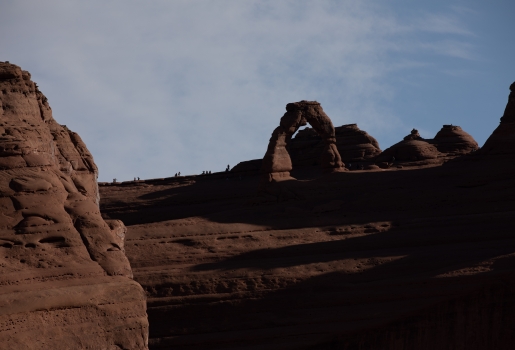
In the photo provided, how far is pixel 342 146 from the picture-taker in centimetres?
4216

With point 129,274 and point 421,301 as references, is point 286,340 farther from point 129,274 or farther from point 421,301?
point 129,274

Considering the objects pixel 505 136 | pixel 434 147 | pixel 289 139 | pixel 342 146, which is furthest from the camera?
pixel 342 146

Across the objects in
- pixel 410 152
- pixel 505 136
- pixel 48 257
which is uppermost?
pixel 410 152

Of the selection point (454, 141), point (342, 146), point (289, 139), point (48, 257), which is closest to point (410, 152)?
point (454, 141)

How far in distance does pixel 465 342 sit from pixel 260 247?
569 centimetres

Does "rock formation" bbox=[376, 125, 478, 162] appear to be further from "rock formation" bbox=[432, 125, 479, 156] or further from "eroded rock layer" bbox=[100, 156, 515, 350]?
"eroded rock layer" bbox=[100, 156, 515, 350]

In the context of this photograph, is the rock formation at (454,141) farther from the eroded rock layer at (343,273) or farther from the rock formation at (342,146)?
the eroded rock layer at (343,273)

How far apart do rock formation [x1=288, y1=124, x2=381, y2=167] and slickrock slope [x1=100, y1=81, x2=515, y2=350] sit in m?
15.6

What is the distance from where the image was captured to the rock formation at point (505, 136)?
27406mm

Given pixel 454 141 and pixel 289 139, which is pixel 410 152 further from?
pixel 289 139

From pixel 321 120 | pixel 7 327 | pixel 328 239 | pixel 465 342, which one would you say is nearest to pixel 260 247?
pixel 328 239

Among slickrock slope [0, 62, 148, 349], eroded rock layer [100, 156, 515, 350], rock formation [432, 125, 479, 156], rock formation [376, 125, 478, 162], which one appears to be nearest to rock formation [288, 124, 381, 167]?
rock formation [376, 125, 478, 162]

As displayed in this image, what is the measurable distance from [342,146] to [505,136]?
14.8 metres

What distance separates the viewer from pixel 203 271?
21375mm
